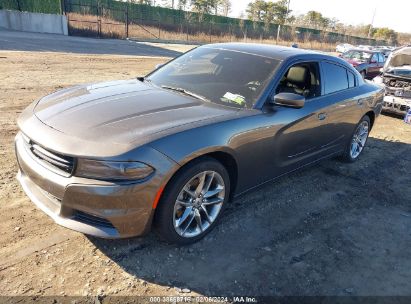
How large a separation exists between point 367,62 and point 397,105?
24.2 ft

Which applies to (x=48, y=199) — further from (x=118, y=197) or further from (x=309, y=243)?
(x=309, y=243)

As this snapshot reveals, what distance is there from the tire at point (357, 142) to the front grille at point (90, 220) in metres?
3.97

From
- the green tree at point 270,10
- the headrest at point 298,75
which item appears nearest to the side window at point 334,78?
the headrest at point 298,75

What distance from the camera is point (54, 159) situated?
2691 mm

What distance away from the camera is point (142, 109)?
3221 mm

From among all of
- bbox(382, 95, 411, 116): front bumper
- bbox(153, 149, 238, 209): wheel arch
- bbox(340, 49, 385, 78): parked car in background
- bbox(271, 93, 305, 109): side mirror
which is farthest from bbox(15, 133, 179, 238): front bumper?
bbox(340, 49, 385, 78): parked car in background

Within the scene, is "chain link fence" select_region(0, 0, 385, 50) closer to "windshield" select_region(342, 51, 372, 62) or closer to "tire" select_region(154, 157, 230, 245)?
"windshield" select_region(342, 51, 372, 62)

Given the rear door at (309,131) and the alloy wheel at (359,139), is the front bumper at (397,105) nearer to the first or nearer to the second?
the alloy wheel at (359,139)

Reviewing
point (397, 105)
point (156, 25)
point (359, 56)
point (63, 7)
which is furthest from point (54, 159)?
point (156, 25)

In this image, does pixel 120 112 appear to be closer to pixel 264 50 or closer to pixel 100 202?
pixel 100 202

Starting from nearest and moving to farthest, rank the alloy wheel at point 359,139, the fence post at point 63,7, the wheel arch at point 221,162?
the wheel arch at point 221,162, the alloy wheel at point 359,139, the fence post at point 63,7

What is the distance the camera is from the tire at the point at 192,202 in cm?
285

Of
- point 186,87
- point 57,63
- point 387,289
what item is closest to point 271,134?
point 186,87

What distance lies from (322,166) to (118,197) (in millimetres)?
3782
